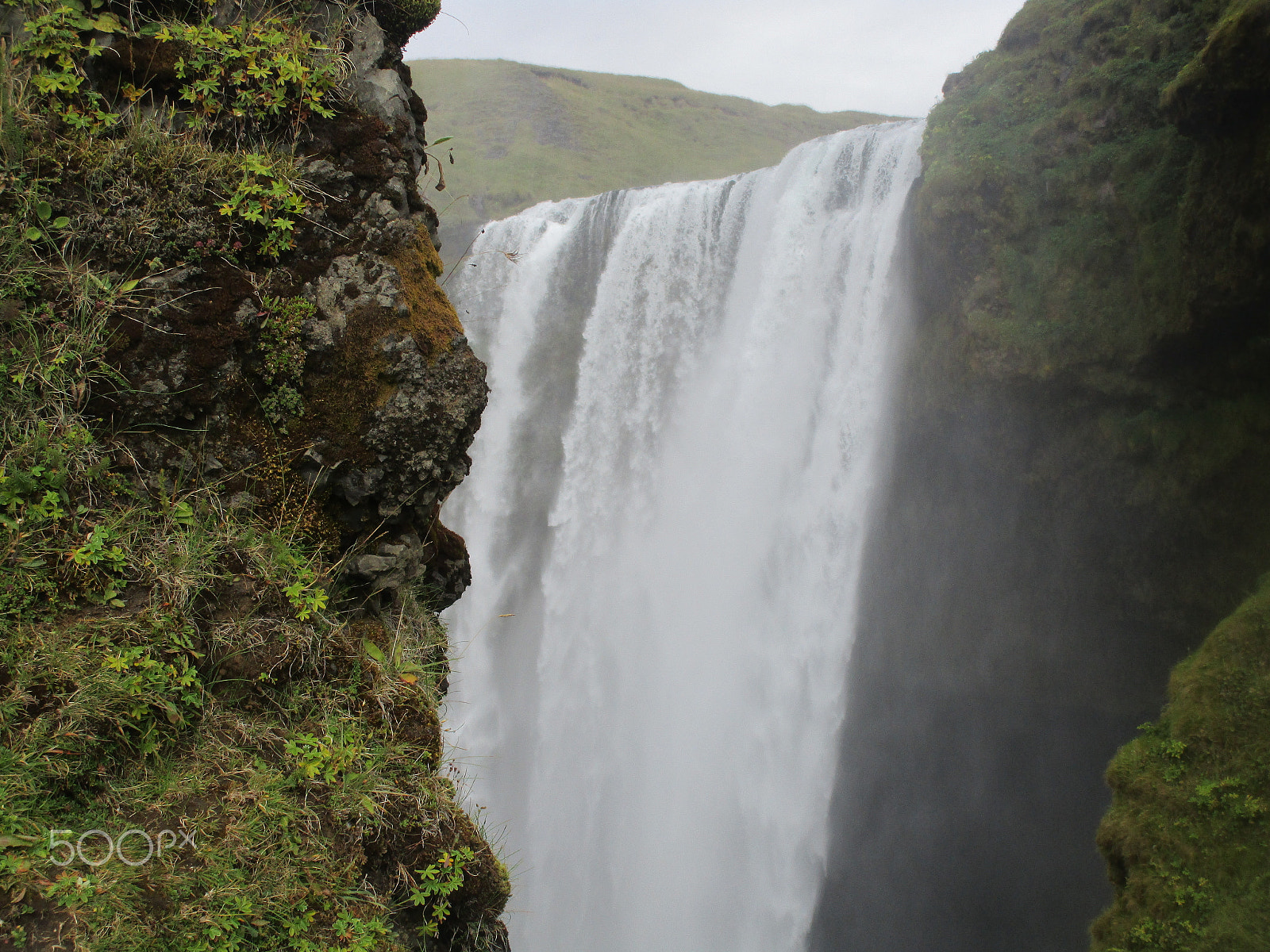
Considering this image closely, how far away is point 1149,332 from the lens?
8562mm

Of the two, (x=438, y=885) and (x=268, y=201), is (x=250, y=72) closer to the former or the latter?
(x=268, y=201)

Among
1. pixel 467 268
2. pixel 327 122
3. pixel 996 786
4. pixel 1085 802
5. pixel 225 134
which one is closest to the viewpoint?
pixel 225 134

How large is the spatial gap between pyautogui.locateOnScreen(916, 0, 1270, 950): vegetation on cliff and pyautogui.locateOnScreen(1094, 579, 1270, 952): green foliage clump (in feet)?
0.05

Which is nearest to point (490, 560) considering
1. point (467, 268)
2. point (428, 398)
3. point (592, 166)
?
point (467, 268)

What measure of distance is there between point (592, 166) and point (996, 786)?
30550 mm

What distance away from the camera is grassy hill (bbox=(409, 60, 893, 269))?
95.5 ft

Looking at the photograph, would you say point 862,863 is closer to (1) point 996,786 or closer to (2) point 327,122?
(1) point 996,786

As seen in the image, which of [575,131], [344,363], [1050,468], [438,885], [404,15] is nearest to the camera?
[438,885]

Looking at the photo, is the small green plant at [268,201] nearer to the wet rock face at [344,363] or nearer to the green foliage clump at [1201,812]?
the wet rock face at [344,363]

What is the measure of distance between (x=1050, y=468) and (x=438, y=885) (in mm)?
9653

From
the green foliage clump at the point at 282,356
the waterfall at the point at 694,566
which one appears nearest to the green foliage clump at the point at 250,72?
the green foliage clump at the point at 282,356

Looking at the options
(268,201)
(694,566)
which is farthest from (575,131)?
(268,201)

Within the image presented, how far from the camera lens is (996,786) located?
9.84 metres

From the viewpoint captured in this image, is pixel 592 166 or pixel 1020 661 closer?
pixel 1020 661
